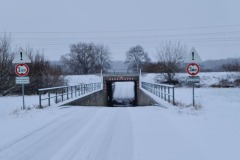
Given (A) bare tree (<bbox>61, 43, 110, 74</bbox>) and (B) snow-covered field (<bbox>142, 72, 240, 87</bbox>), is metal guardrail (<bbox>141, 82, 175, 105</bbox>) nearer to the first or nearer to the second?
(B) snow-covered field (<bbox>142, 72, 240, 87</bbox>)

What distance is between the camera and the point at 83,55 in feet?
350

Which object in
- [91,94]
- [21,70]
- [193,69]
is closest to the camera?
[193,69]

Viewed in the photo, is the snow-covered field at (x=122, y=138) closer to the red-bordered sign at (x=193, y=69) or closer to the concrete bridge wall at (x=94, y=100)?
the red-bordered sign at (x=193, y=69)

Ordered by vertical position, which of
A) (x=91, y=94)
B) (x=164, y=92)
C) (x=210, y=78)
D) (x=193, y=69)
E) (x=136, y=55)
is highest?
(x=136, y=55)

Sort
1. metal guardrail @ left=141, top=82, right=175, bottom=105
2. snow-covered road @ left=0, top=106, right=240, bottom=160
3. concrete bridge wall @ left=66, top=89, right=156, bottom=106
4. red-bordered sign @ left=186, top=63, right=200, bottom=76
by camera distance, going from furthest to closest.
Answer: concrete bridge wall @ left=66, top=89, right=156, bottom=106
metal guardrail @ left=141, top=82, right=175, bottom=105
red-bordered sign @ left=186, top=63, right=200, bottom=76
snow-covered road @ left=0, top=106, right=240, bottom=160

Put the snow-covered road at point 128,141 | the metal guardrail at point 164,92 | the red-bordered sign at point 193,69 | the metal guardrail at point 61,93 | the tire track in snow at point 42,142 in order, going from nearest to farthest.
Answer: the snow-covered road at point 128,141 < the tire track in snow at point 42,142 < the red-bordered sign at point 193,69 < the metal guardrail at point 61,93 < the metal guardrail at point 164,92

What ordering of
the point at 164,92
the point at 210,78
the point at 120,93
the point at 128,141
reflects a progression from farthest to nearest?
1. the point at 120,93
2. the point at 210,78
3. the point at 164,92
4. the point at 128,141

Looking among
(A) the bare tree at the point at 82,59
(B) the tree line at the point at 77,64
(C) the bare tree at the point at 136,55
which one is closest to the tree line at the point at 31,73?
(B) the tree line at the point at 77,64

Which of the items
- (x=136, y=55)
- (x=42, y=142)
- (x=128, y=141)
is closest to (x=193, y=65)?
(x=128, y=141)

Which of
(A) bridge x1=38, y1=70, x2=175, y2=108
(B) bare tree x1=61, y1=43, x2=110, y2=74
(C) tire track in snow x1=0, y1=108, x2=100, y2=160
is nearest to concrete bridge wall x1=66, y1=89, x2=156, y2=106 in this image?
(A) bridge x1=38, y1=70, x2=175, y2=108

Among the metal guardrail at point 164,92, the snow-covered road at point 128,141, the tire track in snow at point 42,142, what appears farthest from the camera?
the metal guardrail at point 164,92

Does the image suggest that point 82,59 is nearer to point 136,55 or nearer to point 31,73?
point 136,55

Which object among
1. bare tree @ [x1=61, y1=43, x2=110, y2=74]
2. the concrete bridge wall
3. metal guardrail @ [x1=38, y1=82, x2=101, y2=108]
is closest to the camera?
metal guardrail @ [x1=38, y1=82, x2=101, y2=108]

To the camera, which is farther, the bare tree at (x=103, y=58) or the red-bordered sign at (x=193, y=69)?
the bare tree at (x=103, y=58)
